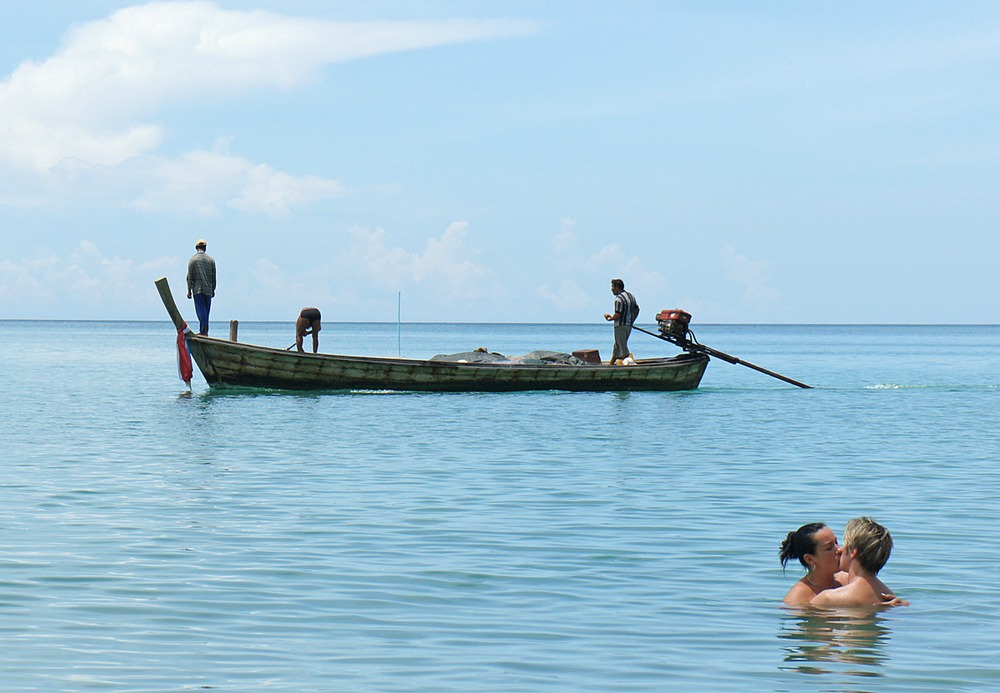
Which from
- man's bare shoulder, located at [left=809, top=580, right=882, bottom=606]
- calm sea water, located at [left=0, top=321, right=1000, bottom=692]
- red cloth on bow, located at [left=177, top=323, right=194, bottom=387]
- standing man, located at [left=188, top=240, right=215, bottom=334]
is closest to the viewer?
calm sea water, located at [left=0, top=321, right=1000, bottom=692]

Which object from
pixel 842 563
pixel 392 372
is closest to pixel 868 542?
pixel 842 563

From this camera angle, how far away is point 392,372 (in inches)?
1072

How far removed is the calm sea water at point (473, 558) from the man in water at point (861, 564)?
19cm

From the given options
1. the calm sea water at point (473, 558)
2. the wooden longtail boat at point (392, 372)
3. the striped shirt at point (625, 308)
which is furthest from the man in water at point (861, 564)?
the striped shirt at point (625, 308)

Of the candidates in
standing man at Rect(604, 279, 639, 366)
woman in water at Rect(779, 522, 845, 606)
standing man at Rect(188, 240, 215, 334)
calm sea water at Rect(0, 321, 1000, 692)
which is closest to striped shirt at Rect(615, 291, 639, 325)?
standing man at Rect(604, 279, 639, 366)

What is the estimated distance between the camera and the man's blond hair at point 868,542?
7.83 metres

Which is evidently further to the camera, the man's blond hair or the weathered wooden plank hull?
the weathered wooden plank hull

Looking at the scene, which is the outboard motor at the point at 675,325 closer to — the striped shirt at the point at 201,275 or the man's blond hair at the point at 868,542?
the striped shirt at the point at 201,275

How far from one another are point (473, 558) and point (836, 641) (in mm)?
3192

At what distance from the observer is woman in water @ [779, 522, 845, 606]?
26.5 ft

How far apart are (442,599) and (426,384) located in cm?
1936

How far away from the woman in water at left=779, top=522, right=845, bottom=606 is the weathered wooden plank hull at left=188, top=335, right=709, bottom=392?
18232mm

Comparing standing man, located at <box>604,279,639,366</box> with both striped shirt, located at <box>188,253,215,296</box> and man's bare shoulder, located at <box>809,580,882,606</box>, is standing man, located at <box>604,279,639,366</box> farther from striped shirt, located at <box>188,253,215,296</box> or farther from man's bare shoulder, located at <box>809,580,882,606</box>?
man's bare shoulder, located at <box>809,580,882,606</box>

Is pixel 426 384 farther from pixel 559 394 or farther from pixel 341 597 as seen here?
pixel 341 597
